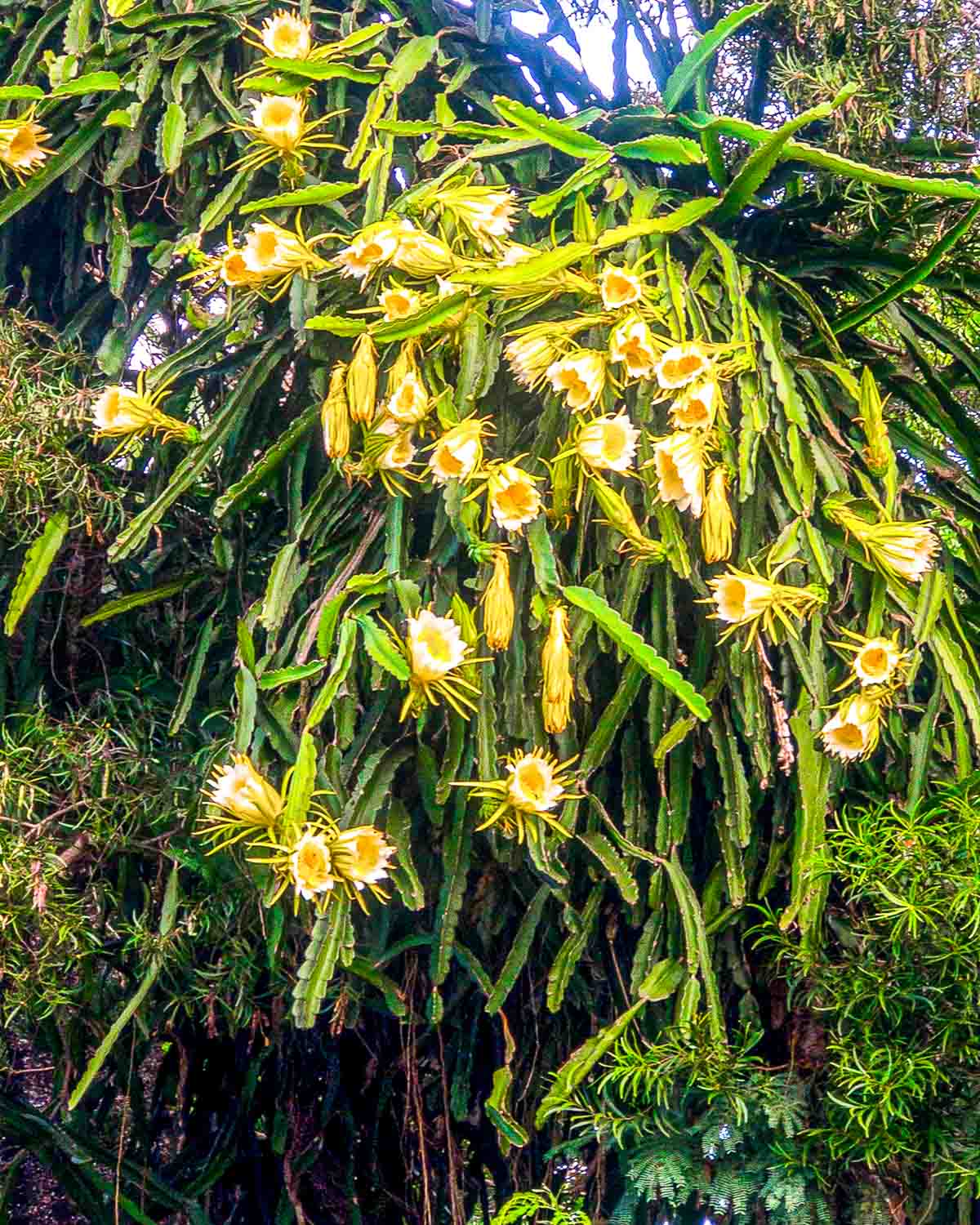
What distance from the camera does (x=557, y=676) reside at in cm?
150

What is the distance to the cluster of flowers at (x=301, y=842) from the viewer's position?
139 cm

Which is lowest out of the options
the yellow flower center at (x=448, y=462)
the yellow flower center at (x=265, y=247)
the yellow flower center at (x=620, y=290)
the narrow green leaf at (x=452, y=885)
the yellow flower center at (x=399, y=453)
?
the narrow green leaf at (x=452, y=885)

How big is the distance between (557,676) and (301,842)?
1.06 feet

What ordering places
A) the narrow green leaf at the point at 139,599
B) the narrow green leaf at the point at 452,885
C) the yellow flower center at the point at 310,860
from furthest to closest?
the narrow green leaf at the point at 139,599 → the narrow green leaf at the point at 452,885 → the yellow flower center at the point at 310,860

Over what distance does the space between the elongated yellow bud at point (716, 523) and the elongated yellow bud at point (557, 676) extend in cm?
18

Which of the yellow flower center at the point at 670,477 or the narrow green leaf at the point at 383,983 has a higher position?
the yellow flower center at the point at 670,477

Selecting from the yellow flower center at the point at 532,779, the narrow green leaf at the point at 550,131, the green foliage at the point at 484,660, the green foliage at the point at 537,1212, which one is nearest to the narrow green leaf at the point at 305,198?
the green foliage at the point at 484,660

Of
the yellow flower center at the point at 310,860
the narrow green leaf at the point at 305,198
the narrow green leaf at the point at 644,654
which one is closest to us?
the yellow flower center at the point at 310,860

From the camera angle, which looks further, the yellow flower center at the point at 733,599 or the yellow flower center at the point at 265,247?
the yellow flower center at the point at 265,247

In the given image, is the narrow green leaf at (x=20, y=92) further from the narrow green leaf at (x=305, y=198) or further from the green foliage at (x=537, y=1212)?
the green foliage at (x=537, y=1212)

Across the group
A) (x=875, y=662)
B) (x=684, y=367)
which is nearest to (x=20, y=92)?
(x=684, y=367)

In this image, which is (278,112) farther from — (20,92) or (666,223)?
(666,223)

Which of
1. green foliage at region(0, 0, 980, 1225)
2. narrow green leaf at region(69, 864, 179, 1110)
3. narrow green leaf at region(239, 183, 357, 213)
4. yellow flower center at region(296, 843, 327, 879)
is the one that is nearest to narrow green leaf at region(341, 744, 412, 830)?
green foliage at region(0, 0, 980, 1225)

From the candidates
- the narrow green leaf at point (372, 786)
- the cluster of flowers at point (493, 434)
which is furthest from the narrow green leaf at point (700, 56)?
the narrow green leaf at point (372, 786)
